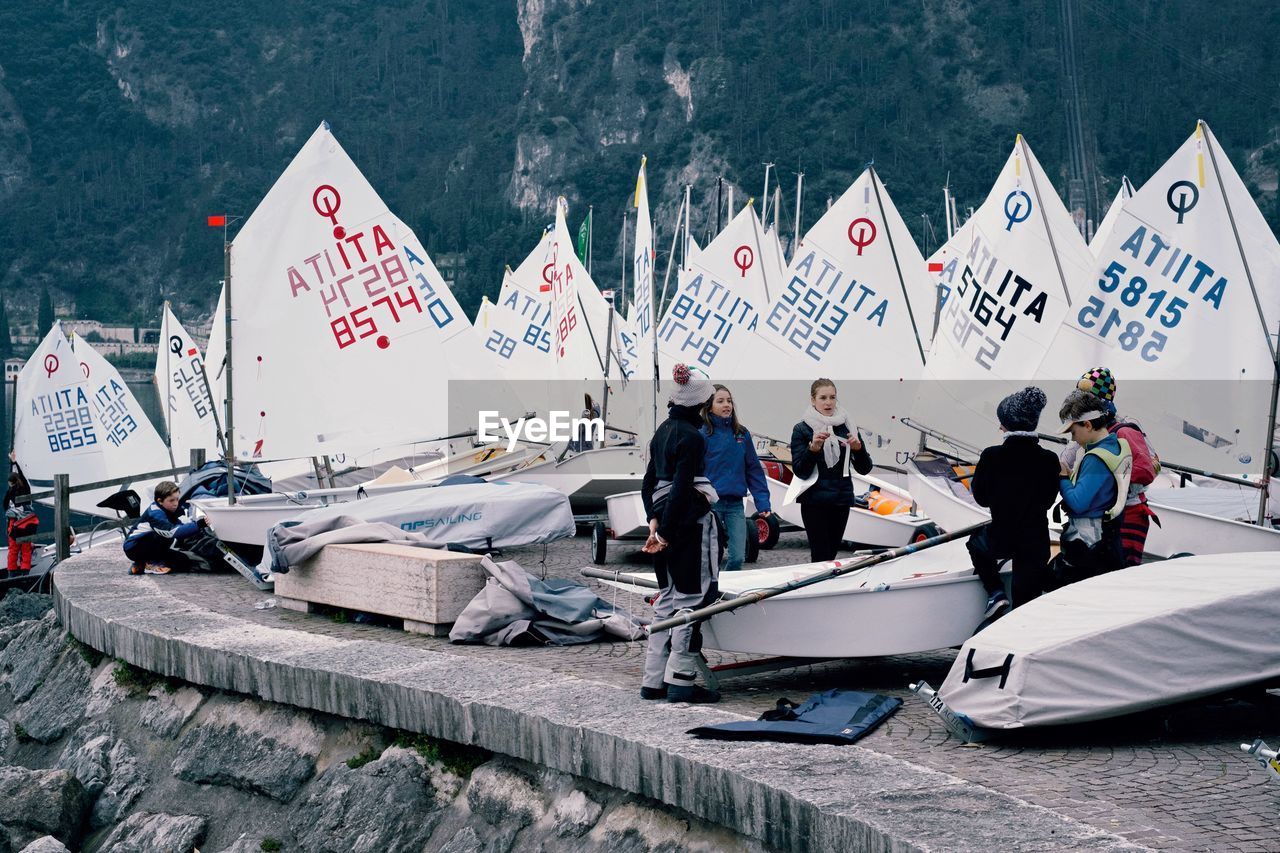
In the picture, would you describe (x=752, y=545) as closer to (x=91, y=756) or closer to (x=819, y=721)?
(x=91, y=756)

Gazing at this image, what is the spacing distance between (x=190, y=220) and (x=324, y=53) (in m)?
32.7

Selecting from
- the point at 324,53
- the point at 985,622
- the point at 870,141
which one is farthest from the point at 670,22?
the point at 985,622

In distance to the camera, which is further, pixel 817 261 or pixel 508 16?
pixel 508 16

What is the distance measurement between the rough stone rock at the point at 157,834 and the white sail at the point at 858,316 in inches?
373

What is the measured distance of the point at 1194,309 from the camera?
12.1m

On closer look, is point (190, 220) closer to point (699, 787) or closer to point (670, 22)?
point (670, 22)

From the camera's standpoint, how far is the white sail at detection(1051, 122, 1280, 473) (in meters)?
11.9

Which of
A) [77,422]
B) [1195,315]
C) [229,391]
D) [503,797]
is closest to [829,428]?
[503,797]

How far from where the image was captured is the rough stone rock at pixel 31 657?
10219mm

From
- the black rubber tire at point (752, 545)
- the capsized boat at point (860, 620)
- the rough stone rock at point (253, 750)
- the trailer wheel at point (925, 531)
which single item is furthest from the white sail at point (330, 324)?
the capsized boat at point (860, 620)

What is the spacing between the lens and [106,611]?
937 centimetres

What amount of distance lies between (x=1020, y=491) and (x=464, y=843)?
2632 millimetres

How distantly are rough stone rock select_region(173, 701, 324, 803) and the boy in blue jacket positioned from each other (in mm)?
3484

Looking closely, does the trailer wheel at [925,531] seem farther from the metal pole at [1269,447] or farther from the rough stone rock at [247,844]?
the rough stone rock at [247,844]
